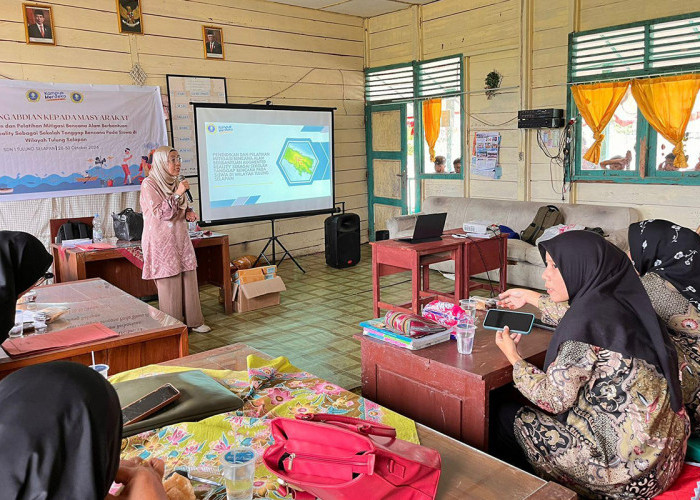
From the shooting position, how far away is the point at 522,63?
20.1 ft

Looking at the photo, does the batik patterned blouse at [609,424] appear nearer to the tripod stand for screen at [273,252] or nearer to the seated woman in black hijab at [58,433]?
the seated woman in black hijab at [58,433]

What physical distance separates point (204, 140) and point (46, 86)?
145cm

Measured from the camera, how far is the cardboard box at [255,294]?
5.06 m

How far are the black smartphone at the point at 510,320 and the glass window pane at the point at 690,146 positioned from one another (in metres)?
3.62

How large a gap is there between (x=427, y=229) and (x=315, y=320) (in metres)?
1.18

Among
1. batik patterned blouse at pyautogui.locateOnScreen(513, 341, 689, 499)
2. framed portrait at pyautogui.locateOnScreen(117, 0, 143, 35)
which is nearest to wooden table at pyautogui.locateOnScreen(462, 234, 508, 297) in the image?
batik patterned blouse at pyautogui.locateOnScreen(513, 341, 689, 499)

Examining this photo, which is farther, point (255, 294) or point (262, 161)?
point (262, 161)

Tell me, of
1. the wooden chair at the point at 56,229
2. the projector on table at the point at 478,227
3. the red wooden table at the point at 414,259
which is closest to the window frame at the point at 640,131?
the projector on table at the point at 478,227

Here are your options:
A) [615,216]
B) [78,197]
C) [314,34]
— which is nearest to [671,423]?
[615,216]

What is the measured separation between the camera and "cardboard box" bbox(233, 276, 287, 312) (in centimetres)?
506

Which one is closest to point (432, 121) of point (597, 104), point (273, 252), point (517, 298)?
point (597, 104)

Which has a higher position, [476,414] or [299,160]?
[299,160]

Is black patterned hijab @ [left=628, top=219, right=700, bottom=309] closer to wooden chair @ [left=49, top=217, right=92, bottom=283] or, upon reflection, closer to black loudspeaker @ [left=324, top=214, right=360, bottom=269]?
wooden chair @ [left=49, top=217, right=92, bottom=283]

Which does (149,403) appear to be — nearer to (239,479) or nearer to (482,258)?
(239,479)
